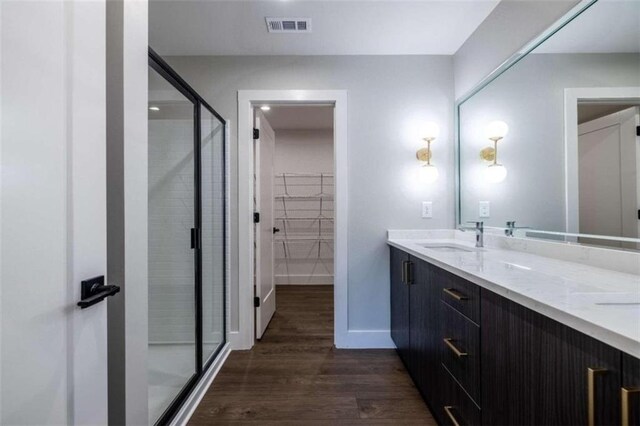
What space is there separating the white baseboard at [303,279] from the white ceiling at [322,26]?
118 inches

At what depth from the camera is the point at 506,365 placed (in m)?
0.84

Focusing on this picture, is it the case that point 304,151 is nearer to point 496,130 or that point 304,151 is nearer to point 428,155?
point 428,155

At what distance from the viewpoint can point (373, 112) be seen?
7.44 ft

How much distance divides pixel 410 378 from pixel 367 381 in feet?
0.99

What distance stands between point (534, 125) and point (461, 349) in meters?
1.29

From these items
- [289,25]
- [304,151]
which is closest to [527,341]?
[289,25]

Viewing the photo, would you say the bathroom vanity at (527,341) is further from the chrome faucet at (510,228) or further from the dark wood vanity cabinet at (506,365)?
the chrome faucet at (510,228)

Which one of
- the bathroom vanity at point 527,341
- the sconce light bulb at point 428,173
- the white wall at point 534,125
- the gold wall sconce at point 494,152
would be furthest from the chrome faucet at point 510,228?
A: the sconce light bulb at point 428,173

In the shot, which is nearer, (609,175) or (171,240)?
(609,175)

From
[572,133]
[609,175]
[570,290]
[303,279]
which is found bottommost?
[303,279]

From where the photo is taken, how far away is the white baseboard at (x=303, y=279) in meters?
4.12

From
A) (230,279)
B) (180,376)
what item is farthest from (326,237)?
(180,376)

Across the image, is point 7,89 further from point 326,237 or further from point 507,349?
point 326,237

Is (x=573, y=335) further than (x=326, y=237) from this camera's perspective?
No
